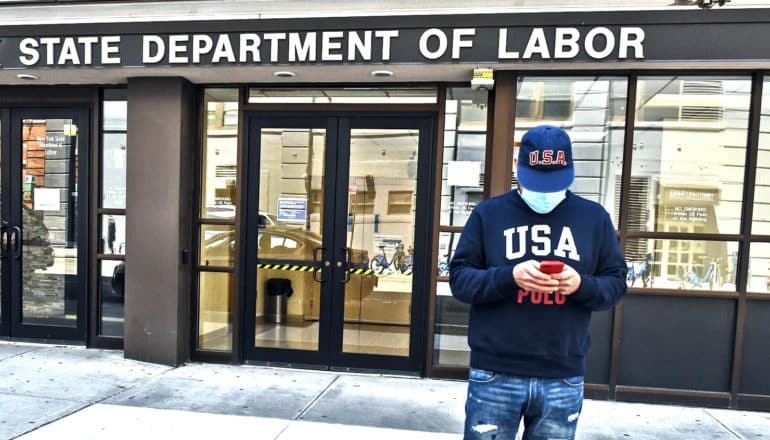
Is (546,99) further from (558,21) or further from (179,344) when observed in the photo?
(179,344)

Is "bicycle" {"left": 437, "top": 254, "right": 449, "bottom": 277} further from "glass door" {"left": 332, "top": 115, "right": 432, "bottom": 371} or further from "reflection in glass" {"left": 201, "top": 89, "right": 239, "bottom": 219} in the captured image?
"reflection in glass" {"left": 201, "top": 89, "right": 239, "bottom": 219}

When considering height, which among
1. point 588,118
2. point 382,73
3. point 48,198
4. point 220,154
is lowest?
point 48,198

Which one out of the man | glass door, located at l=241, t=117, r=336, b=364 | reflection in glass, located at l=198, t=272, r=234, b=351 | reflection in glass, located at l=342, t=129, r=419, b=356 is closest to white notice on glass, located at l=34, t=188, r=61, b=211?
reflection in glass, located at l=198, t=272, r=234, b=351

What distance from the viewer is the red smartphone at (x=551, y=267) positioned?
74.8 inches

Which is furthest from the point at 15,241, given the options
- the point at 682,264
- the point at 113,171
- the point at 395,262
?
the point at 682,264

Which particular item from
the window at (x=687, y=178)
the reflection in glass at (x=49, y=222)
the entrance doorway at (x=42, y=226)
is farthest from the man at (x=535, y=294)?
the reflection in glass at (x=49, y=222)

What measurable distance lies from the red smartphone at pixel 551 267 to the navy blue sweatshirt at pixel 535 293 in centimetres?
13

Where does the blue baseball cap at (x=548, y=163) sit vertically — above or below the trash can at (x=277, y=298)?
above

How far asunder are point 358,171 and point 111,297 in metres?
2.96

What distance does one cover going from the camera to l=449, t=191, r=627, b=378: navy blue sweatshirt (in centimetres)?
205

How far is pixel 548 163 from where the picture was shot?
2.05 m

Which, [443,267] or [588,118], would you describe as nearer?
[588,118]

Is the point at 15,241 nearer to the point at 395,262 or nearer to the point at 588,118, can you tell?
the point at 395,262

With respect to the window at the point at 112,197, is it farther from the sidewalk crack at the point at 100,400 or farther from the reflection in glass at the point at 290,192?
the reflection in glass at the point at 290,192
